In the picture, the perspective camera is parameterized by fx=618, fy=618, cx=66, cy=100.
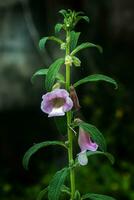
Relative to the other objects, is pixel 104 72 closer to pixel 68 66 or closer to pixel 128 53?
pixel 128 53

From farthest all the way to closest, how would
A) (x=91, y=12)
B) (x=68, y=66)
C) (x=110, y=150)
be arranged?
(x=91, y=12)
(x=110, y=150)
(x=68, y=66)

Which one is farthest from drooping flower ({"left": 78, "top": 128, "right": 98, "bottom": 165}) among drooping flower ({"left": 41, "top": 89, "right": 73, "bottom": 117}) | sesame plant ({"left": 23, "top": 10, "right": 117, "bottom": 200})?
drooping flower ({"left": 41, "top": 89, "right": 73, "bottom": 117})

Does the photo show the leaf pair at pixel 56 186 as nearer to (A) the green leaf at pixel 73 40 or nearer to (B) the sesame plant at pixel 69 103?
(B) the sesame plant at pixel 69 103

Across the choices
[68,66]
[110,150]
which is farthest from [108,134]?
[68,66]

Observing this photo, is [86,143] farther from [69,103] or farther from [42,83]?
[42,83]

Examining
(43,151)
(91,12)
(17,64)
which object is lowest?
(43,151)

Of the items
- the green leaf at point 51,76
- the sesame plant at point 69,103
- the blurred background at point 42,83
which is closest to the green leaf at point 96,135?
the sesame plant at point 69,103

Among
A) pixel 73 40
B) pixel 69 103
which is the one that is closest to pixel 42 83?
pixel 73 40
